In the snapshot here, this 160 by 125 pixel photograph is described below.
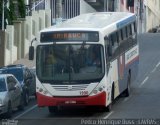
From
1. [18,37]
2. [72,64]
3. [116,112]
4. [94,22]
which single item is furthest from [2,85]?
[18,37]

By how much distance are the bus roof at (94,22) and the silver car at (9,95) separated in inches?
111

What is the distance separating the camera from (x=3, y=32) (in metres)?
Answer: 47.1

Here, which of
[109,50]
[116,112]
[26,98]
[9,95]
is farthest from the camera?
[26,98]

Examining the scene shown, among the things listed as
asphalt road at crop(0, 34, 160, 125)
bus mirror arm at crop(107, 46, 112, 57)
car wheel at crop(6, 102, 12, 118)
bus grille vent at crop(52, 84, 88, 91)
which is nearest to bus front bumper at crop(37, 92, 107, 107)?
bus grille vent at crop(52, 84, 88, 91)

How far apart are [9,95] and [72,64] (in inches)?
123

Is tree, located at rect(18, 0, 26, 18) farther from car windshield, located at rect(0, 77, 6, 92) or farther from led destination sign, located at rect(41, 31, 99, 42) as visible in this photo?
led destination sign, located at rect(41, 31, 99, 42)

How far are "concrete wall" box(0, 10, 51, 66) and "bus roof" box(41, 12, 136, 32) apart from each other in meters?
17.4

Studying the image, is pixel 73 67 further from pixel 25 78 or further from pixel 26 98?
pixel 25 78

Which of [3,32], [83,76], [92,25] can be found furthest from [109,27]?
[3,32]

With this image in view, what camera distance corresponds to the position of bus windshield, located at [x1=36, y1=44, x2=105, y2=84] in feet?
78.9

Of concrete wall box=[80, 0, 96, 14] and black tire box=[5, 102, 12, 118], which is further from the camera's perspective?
concrete wall box=[80, 0, 96, 14]

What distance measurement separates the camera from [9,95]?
85.4ft

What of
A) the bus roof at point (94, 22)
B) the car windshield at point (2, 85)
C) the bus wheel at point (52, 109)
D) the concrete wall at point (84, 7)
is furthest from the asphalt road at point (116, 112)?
the concrete wall at point (84, 7)

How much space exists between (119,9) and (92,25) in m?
61.7
